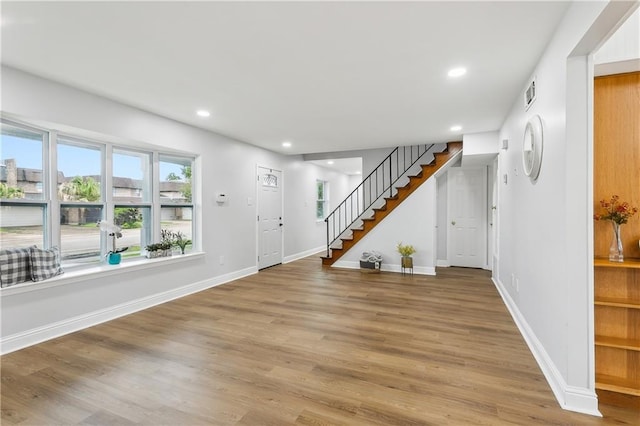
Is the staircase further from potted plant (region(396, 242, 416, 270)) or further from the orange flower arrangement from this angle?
the orange flower arrangement

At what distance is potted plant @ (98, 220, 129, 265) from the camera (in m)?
3.60

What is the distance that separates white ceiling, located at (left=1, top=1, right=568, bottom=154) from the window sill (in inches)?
78.3

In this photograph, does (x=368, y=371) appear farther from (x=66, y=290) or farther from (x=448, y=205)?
(x=448, y=205)

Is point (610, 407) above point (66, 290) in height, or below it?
below

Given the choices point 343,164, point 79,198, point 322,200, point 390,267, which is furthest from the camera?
point 322,200

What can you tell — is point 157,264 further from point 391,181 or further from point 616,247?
point 391,181

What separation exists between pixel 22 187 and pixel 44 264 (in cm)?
81

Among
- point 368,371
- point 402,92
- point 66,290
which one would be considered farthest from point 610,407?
point 66,290

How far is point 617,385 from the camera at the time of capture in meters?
1.91

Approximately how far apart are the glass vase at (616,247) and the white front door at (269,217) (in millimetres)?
5328

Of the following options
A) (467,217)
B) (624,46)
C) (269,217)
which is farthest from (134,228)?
(467,217)

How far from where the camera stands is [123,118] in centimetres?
361

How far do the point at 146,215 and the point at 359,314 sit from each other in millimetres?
3256

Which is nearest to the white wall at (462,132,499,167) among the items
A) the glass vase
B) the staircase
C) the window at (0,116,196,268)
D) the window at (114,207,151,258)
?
the staircase
